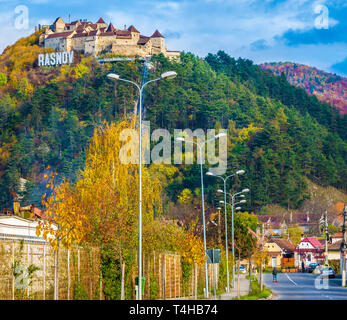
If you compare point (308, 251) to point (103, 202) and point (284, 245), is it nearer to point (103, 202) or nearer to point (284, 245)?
point (284, 245)

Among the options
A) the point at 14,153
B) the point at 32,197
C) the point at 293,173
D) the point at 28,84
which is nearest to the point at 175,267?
the point at 32,197

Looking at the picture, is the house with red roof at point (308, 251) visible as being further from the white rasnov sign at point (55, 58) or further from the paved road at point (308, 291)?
the white rasnov sign at point (55, 58)

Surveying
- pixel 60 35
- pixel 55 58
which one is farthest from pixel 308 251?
pixel 60 35

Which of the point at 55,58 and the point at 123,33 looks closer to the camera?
the point at 123,33

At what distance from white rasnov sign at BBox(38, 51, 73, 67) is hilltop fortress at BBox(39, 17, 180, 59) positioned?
1.52 meters

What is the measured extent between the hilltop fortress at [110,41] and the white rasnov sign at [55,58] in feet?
4.98

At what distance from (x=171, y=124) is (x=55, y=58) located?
38.6m

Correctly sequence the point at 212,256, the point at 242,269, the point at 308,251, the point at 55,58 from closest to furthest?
the point at 212,256 → the point at 242,269 → the point at 308,251 → the point at 55,58

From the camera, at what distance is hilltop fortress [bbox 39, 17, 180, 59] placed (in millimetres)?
182625

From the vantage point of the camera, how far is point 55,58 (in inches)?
7470

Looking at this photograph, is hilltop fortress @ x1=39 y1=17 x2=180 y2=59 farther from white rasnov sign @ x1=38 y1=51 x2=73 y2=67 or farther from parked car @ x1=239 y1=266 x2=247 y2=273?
parked car @ x1=239 y1=266 x2=247 y2=273

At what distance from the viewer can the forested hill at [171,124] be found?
152000 millimetres

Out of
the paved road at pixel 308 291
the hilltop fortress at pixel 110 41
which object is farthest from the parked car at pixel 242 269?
the hilltop fortress at pixel 110 41

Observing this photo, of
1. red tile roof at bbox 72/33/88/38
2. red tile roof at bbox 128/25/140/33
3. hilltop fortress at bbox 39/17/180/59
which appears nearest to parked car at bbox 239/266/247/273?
hilltop fortress at bbox 39/17/180/59
